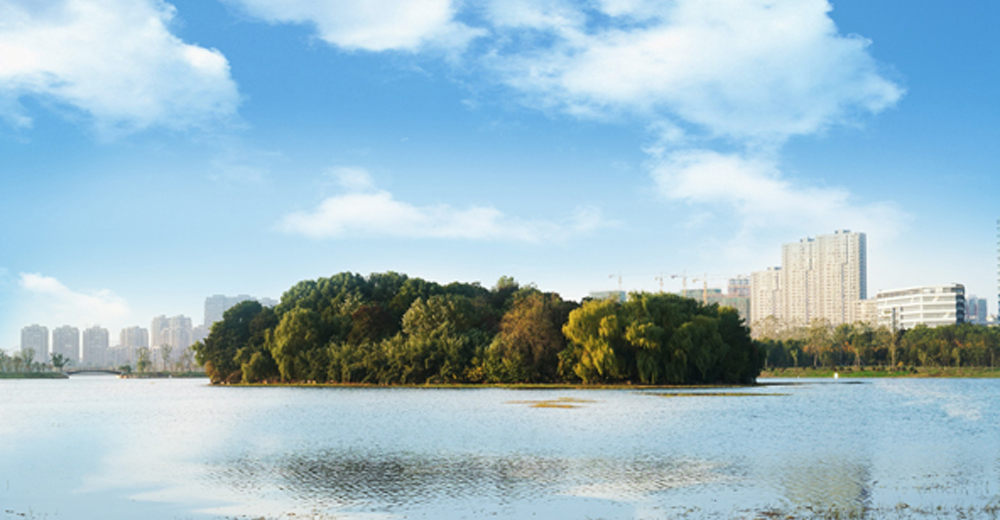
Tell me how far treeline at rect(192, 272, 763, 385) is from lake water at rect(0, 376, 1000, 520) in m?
28.5

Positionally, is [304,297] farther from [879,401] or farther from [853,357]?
[853,357]

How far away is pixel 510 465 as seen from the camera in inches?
846

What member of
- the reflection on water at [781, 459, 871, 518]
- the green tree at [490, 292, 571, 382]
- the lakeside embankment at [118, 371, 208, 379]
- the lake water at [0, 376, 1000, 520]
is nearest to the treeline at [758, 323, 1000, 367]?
the green tree at [490, 292, 571, 382]

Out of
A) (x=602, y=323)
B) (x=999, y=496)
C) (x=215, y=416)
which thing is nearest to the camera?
(x=999, y=496)

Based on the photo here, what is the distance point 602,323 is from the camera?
→ 68812mm

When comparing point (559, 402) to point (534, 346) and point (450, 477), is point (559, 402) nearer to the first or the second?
point (534, 346)

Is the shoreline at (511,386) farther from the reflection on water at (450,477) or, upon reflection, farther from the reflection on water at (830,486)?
the reflection on water at (830,486)

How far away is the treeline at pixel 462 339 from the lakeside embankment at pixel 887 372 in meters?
51.2

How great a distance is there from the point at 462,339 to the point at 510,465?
5742 cm

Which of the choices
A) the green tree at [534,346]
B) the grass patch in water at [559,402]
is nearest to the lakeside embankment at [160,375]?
the green tree at [534,346]

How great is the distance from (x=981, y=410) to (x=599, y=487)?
112 ft

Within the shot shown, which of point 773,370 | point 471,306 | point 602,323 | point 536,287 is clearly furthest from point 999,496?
point 773,370

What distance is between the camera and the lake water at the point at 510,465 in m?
15.8

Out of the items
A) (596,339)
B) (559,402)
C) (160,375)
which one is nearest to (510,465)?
(559,402)
